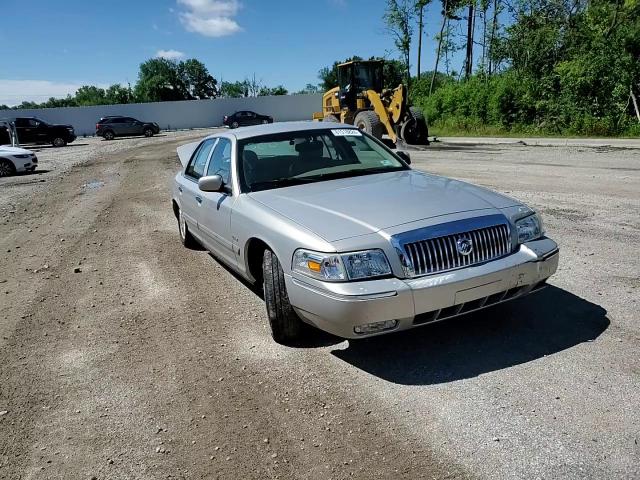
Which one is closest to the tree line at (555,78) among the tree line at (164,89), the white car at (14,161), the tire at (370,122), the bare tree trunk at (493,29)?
the bare tree trunk at (493,29)

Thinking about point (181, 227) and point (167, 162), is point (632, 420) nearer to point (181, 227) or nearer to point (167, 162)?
point (181, 227)

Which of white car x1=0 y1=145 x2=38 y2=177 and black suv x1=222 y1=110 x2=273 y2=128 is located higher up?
black suv x1=222 y1=110 x2=273 y2=128

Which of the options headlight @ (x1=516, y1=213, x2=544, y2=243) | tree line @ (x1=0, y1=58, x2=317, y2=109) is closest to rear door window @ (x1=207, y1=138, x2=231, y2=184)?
headlight @ (x1=516, y1=213, x2=544, y2=243)

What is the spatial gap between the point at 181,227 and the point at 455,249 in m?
4.26

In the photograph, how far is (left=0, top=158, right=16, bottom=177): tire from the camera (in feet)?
56.1

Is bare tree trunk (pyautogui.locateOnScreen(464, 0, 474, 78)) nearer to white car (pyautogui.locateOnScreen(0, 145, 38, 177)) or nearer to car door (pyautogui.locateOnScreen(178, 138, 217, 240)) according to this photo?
white car (pyautogui.locateOnScreen(0, 145, 38, 177))

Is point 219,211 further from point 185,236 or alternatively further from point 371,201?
point 185,236

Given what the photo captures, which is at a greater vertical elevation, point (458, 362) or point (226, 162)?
point (226, 162)

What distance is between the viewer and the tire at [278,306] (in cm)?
366

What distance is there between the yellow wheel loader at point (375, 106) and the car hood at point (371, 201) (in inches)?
528

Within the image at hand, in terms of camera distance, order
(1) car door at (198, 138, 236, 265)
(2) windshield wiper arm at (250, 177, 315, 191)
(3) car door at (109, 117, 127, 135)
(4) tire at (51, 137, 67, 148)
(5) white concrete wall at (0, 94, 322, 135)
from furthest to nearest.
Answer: (5) white concrete wall at (0, 94, 322, 135) < (3) car door at (109, 117, 127, 135) < (4) tire at (51, 137, 67, 148) < (1) car door at (198, 138, 236, 265) < (2) windshield wiper arm at (250, 177, 315, 191)

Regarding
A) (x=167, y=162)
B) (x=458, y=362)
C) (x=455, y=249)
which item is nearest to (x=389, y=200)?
(x=455, y=249)

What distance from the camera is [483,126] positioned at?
2655 centimetres

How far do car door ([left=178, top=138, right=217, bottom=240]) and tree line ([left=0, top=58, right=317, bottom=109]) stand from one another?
84559mm
